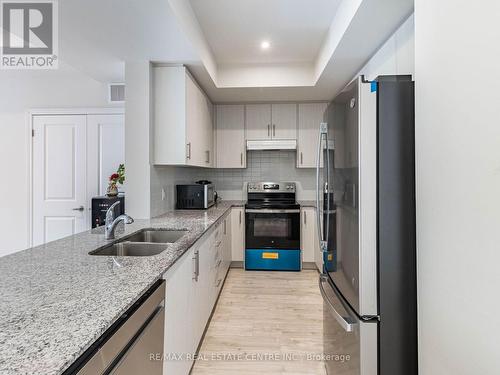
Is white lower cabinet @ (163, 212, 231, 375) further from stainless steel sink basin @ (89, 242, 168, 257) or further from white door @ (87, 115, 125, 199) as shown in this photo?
white door @ (87, 115, 125, 199)

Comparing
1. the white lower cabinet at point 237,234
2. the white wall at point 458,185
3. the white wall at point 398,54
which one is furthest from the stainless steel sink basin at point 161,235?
the white wall at point 398,54

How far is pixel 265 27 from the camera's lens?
2475 millimetres

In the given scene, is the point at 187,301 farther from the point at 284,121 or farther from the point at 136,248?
the point at 284,121

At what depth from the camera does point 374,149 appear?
1.25m

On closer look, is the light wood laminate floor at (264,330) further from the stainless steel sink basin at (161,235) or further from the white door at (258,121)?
the white door at (258,121)

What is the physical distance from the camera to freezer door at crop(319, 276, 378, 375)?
1.25 m

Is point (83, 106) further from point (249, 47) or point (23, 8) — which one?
point (249, 47)

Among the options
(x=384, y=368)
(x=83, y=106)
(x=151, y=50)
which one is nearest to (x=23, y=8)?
(x=151, y=50)

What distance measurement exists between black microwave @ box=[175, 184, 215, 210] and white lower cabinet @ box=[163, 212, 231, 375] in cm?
79

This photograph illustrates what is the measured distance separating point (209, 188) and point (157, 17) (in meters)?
1.96

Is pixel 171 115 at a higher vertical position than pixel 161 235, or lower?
higher

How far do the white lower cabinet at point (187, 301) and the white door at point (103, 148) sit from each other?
176 centimetres

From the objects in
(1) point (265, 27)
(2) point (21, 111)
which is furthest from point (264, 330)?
(2) point (21, 111)

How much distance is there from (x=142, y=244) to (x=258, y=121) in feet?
9.21
